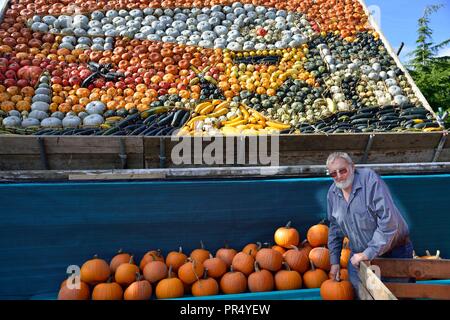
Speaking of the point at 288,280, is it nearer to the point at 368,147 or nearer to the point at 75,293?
the point at 75,293

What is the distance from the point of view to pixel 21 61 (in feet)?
26.7

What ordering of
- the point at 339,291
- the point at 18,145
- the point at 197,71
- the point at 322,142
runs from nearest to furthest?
the point at 339,291
the point at 18,145
the point at 322,142
the point at 197,71

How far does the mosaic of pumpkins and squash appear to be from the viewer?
6934 millimetres

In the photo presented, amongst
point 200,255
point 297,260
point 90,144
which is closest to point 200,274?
point 200,255

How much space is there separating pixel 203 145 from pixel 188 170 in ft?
2.47

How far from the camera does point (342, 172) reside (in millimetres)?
2818

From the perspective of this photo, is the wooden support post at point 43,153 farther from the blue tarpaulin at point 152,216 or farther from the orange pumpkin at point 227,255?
the orange pumpkin at point 227,255

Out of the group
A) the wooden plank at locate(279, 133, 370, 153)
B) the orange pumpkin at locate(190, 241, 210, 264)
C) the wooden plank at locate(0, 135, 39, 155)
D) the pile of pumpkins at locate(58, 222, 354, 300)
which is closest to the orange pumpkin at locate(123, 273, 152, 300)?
the pile of pumpkins at locate(58, 222, 354, 300)

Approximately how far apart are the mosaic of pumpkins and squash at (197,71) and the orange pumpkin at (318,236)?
2352mm

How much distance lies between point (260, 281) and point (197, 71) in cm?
604

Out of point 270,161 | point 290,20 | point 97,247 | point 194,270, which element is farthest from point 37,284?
point 290,20
